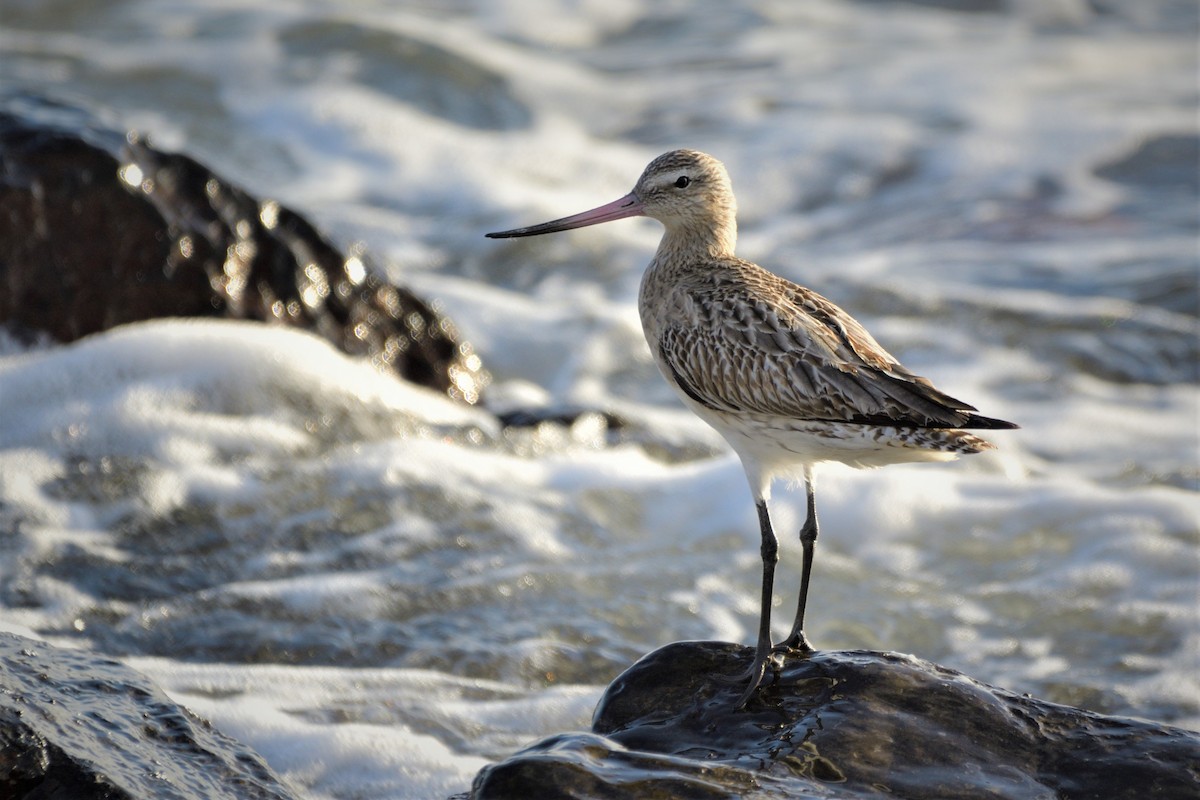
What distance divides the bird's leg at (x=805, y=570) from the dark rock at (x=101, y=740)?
2.03m

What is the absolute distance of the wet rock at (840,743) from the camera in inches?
157

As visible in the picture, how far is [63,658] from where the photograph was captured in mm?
4598

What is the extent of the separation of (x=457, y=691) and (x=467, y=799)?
147 cm

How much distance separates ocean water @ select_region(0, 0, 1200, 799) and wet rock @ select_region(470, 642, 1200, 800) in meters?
0.98

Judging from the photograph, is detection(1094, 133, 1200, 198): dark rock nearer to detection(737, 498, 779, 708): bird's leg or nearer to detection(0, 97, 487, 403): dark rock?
detection(0, 97, 487, 403): dark rock

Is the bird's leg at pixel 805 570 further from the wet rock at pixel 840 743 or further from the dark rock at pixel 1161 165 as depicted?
the dark rock at pixel 1161 165

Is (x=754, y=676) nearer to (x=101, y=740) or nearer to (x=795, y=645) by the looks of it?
(x=795, y=645)

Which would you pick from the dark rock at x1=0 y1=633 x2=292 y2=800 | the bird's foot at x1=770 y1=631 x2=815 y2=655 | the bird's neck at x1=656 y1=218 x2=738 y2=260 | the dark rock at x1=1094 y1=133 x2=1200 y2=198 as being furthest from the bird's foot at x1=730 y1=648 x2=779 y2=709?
the dark rock at x1=1094 y1=133 x2=1200 y2=198

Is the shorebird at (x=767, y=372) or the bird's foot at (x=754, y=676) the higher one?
the shorebird at (x=767, y=372)

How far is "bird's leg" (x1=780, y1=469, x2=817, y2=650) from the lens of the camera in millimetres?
5352

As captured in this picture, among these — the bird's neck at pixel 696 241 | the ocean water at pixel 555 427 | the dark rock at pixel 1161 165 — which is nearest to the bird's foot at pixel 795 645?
the ocean water at pixel 555 427

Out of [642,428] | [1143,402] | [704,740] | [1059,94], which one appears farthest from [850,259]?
[704,740]

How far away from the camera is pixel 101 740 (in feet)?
13.4

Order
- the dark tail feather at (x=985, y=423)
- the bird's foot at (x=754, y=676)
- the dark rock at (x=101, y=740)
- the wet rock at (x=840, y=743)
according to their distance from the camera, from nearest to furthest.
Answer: the dark rock at (x=101, y=740) < the wet rock at (x=840, y=743) < the dark tail feather at (x=985, y=423) < the bird's foot at (x=754, y=676)
